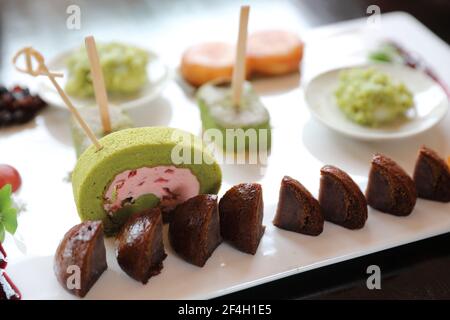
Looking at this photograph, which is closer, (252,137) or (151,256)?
(151,256)

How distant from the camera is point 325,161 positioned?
99.1 inches

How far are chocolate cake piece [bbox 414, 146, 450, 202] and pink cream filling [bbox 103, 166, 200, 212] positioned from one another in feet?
2.81

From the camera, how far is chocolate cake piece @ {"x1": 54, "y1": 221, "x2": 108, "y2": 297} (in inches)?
71.6

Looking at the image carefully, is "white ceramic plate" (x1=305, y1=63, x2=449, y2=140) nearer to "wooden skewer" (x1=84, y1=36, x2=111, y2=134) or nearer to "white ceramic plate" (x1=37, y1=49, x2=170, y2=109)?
"white ceramic plate" (x1=37, y1=49, x2=170, y2=109)

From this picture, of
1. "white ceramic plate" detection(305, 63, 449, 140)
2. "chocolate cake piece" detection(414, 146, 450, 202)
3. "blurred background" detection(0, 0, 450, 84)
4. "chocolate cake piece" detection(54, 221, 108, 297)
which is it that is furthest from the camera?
"blurred background" detection(0, 0, 450, 84)

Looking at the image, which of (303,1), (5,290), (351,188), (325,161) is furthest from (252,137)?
(303,1)

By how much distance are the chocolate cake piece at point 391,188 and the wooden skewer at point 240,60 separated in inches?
27.5

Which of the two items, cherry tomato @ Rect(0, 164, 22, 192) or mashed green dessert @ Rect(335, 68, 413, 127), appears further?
mashed green dessert @ Rect(335, 68, 413, 127)

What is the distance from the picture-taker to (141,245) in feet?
6.09

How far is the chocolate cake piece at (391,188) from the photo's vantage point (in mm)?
2109

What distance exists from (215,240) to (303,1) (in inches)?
96.8

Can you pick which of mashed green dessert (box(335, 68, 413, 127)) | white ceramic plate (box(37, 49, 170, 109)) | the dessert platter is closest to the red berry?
the dessert platter
